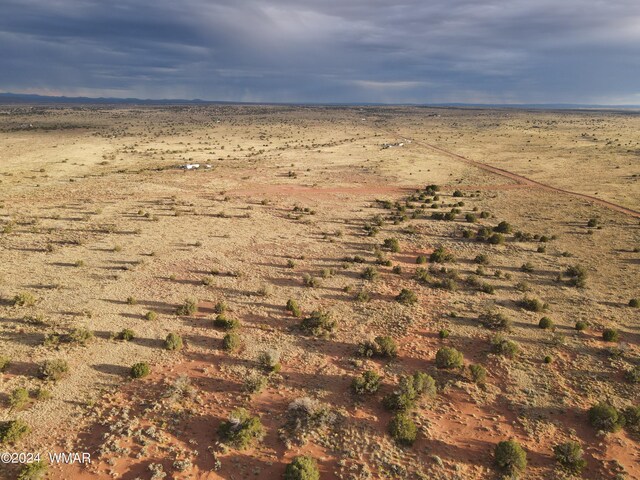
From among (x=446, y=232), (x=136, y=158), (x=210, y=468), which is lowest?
(x=210, y=468)

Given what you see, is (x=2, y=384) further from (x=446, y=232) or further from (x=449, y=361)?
(x=446, y=232)

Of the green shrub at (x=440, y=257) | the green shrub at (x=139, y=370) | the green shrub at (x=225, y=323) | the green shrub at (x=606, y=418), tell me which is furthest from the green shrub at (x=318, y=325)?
the green shrub at (x=440, y=257)

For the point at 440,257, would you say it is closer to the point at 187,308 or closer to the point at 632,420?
the point at 632,420

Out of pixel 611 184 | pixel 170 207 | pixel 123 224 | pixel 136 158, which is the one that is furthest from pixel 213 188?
pixel 611 184

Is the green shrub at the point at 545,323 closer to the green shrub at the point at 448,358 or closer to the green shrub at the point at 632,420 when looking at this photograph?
the green shrub at the point at 632,420

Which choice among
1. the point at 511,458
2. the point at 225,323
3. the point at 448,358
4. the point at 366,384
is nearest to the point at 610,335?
the point at 448,358

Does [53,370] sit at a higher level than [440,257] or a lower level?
lower
